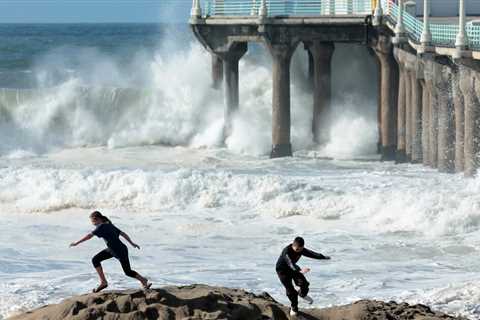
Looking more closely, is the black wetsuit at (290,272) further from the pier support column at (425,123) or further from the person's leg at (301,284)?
the pier support column at (425,123)

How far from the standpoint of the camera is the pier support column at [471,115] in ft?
72.8

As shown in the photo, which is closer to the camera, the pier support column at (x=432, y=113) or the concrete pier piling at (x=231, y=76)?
the pier support column at (x=432, y=113)

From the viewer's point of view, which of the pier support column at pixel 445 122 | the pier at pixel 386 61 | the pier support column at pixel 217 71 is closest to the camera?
the pier at pixel 386 61

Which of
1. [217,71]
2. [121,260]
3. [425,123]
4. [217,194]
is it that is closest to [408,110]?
[425,123]

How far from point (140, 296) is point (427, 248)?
756cm

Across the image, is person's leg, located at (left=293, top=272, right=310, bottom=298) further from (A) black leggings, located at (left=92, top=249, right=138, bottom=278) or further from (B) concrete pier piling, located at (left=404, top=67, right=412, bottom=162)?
(B) concrete pier piling, located at (left=404, top=67, right=412, bottom=162)

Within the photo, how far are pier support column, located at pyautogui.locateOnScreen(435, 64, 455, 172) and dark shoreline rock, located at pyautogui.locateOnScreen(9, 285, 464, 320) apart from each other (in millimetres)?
12197

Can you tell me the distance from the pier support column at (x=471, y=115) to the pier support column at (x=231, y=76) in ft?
31.9

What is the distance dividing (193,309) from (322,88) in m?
19.0

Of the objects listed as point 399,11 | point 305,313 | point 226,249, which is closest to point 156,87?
point 399,11

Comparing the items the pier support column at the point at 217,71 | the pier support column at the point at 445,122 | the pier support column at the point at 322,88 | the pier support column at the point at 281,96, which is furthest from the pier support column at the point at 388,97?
the pier support column at the point at 217,71

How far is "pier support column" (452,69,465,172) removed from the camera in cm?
2342

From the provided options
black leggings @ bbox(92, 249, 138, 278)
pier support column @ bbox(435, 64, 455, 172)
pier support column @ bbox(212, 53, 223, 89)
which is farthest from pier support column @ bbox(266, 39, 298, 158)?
black leggings @ bbox(92, 249, 138, 278)

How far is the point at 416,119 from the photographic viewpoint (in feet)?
87.8
